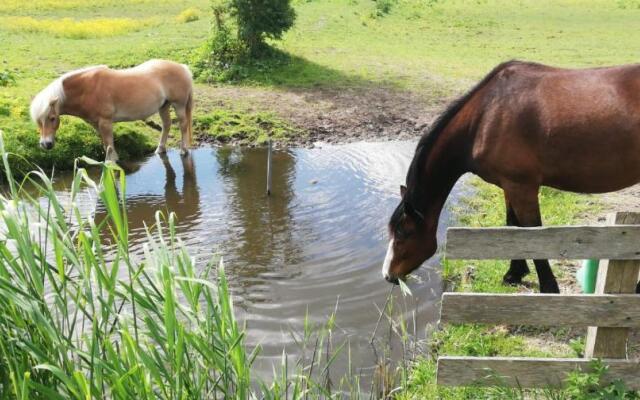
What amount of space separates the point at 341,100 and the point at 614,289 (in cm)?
965

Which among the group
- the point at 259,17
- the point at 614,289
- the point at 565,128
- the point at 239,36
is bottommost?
the point at 614,289

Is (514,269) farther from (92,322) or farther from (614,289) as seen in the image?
(92,322)

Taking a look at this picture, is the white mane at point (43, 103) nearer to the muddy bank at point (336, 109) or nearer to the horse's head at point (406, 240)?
the muddy bank at point (336, 109)

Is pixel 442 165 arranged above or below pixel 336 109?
above

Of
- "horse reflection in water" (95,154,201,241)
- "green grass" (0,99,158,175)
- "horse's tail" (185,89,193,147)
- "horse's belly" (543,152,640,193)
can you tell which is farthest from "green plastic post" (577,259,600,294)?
"green grass" (0,99,158,175)

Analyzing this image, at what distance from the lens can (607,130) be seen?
4.19m

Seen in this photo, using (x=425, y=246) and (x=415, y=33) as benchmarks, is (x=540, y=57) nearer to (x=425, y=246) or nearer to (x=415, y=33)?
(x=415, y=33)

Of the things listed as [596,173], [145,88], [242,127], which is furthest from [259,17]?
[596,173]

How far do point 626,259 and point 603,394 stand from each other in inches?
30.9

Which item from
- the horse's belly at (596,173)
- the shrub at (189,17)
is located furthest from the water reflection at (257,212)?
the shrub at (189,17)

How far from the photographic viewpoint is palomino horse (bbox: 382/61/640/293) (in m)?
4.22

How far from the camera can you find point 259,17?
556 inches

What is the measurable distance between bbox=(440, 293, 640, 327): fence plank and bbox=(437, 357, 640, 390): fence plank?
10.7 inches

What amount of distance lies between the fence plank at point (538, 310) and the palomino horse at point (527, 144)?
1.26 metres
